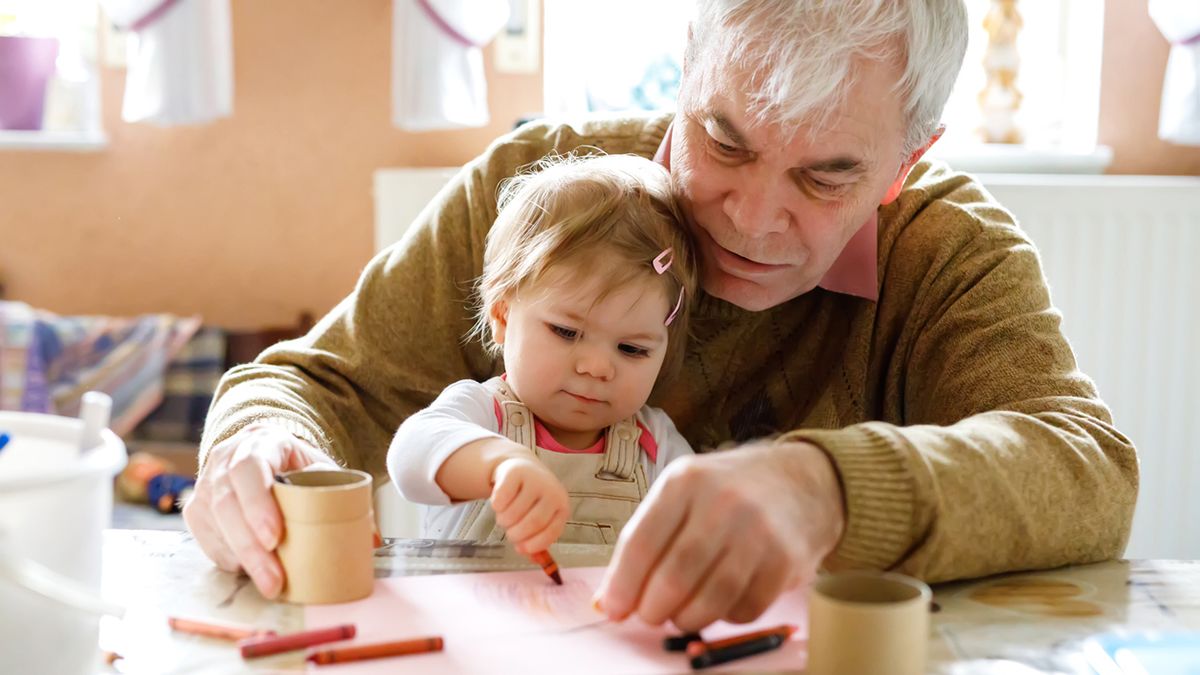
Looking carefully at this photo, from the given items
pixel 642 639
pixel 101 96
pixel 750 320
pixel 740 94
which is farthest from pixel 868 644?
pixel 101 96

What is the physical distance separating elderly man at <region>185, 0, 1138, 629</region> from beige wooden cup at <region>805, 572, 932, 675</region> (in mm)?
79

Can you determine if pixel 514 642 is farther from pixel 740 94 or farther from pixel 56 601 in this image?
pixel 740 94

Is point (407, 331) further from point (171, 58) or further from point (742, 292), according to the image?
point (171, 58)

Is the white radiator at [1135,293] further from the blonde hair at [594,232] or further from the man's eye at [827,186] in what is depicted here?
the man's eye at [827,186]

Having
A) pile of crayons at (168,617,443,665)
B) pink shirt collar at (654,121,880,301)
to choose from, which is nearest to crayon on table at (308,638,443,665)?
pile of crayons at (168,617,443,665)

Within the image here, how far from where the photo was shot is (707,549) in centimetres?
80

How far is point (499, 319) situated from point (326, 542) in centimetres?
48

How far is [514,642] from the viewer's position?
82cm

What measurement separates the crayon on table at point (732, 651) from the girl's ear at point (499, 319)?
57 centimetres

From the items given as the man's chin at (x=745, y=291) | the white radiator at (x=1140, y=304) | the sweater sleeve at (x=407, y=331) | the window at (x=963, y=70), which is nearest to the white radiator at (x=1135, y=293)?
the white radiator at (x=1140, y=304)

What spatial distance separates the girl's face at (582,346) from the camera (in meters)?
1.22

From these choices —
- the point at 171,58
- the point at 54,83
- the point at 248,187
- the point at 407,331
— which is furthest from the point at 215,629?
the point at 54,83

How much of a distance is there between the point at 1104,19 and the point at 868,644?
2.55 meters

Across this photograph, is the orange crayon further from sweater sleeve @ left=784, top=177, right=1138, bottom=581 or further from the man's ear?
the man's ear
